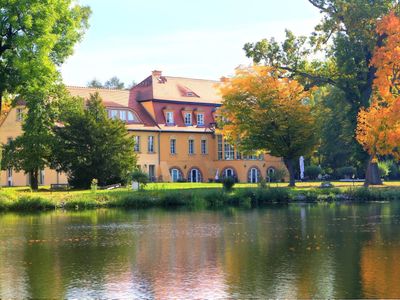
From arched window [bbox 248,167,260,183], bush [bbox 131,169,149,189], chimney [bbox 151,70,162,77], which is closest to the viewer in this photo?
bush [bbox 131,169,149,189]

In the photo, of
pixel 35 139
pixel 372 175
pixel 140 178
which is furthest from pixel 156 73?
pixel 140 178

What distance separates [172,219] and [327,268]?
14.7 m

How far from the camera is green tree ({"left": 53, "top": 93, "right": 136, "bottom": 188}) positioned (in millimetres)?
46625

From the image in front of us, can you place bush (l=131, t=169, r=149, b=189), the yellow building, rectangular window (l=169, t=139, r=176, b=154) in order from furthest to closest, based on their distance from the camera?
rectangular window (l=169, t=139, r=176, b=154) → the yellow building → bush (l=131, t=169, r=149, b=189)

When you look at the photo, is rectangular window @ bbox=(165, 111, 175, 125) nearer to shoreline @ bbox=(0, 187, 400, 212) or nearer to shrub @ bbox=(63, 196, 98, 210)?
shoreline @ bbox=(0, 187, 400, 212)

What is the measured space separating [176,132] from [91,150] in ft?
65.2

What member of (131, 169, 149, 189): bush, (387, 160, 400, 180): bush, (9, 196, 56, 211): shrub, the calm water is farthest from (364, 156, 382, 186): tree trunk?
(9, 196, 56, 211): shrub

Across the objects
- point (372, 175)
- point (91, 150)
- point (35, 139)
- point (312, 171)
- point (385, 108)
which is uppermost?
point (385, 108)

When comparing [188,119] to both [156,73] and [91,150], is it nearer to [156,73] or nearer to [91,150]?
[156,73]

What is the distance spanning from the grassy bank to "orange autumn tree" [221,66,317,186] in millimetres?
6914

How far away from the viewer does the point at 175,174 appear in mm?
65562

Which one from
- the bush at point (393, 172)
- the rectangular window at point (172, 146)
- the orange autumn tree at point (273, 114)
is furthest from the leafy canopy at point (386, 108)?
the rectangular window at point (172, 146)

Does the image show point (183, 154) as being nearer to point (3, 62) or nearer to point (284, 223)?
point (3, 62)

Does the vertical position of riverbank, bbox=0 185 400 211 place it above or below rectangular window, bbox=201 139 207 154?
below
